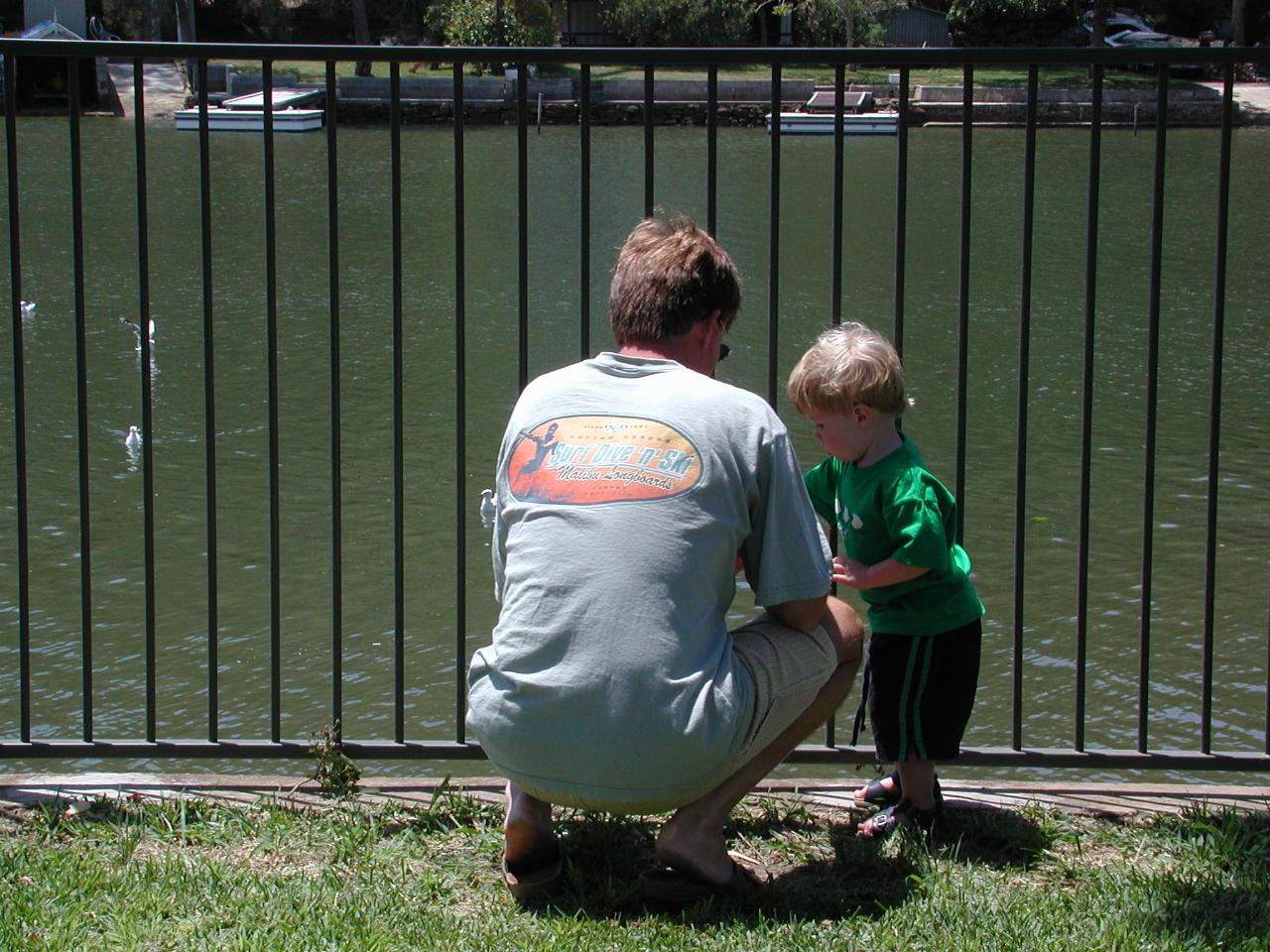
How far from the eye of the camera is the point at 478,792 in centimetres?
343

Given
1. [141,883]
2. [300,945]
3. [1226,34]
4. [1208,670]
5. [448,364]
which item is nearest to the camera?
[300,945]

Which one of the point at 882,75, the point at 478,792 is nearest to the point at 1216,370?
the point at 478,792

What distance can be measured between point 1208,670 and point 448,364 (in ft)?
27.4

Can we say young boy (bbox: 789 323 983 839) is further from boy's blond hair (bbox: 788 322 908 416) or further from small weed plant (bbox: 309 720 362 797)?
small weed plant (bbox: 309 720 362 797)

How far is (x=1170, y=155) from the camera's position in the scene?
89.0ft

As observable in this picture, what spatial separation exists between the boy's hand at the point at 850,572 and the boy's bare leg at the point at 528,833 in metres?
0.72

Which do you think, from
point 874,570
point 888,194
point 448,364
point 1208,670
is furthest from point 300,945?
point 888,194

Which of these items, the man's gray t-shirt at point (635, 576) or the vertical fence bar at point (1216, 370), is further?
the vertical fence bar at point (1216, 370)

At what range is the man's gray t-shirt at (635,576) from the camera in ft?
8.68

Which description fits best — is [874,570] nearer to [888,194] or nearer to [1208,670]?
[1208,670]

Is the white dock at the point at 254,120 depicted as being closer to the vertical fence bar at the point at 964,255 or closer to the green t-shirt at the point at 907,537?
the vertical fence bar at the point at 964,255

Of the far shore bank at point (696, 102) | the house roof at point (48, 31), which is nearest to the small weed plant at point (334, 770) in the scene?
the far shore bank at point (696, 102)

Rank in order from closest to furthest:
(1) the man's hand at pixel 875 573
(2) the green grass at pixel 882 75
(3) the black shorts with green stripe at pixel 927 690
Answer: (1) the man's hand at pixel 875 573 < (3) the black shorts with green stripe at pixel 927 690 < (2) the green grass at pixel 882 75

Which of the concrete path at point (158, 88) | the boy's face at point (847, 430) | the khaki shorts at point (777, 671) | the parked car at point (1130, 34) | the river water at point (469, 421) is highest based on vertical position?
the parked car at point (1130, 34)
